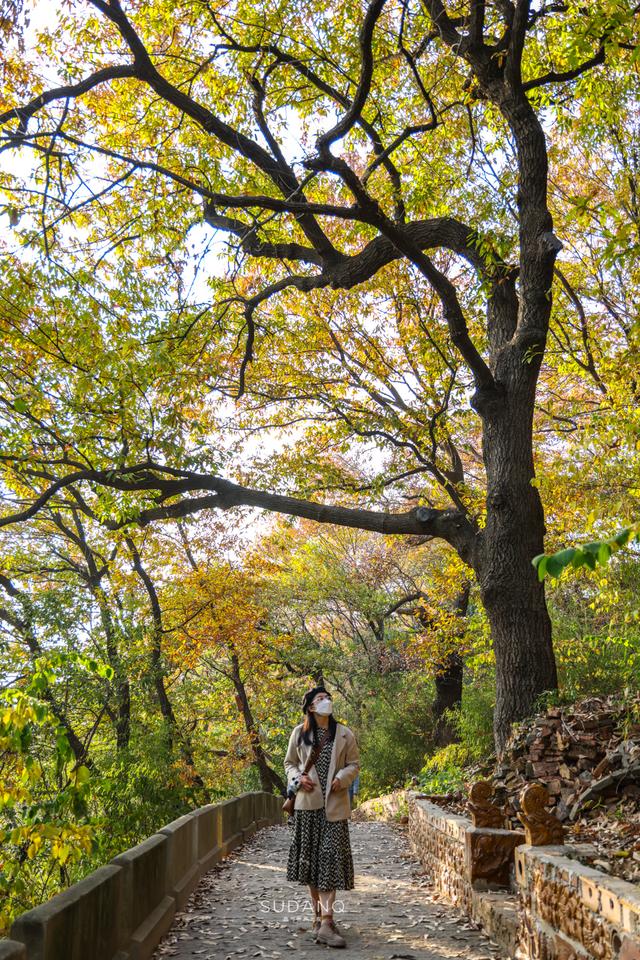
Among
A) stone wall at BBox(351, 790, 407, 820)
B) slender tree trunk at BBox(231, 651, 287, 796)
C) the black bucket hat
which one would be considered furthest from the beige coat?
slender tree trunk at BBox(231, 651, 287, 796)

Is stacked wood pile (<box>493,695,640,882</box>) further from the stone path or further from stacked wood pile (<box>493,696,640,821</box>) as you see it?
the stone path

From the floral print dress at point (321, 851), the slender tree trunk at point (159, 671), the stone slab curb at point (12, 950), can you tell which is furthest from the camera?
the slender tree trunk at point (159, 671)

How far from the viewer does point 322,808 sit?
19.4 ft

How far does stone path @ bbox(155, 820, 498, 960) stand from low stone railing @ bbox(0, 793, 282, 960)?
0.23 metres

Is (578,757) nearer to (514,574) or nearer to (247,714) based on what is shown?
(514,574)

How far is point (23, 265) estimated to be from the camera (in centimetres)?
1010

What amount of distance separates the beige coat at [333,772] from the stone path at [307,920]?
2.92ft

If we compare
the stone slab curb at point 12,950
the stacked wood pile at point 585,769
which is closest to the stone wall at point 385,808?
the stacked wood pile at point 585,769

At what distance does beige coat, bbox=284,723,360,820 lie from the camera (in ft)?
19.3

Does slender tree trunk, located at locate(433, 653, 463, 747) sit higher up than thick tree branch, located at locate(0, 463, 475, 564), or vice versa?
thick tree branch, located at locate(0, 463, 475, 564)

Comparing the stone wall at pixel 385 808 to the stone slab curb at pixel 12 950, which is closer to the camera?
the stone slab curb at pixel 12 950

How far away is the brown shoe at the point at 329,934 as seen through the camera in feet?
17.3

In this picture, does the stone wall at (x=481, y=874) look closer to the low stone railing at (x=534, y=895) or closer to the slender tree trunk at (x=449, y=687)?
the low stone railing at (x=534, y=895)

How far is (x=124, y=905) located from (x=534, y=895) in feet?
7.96
